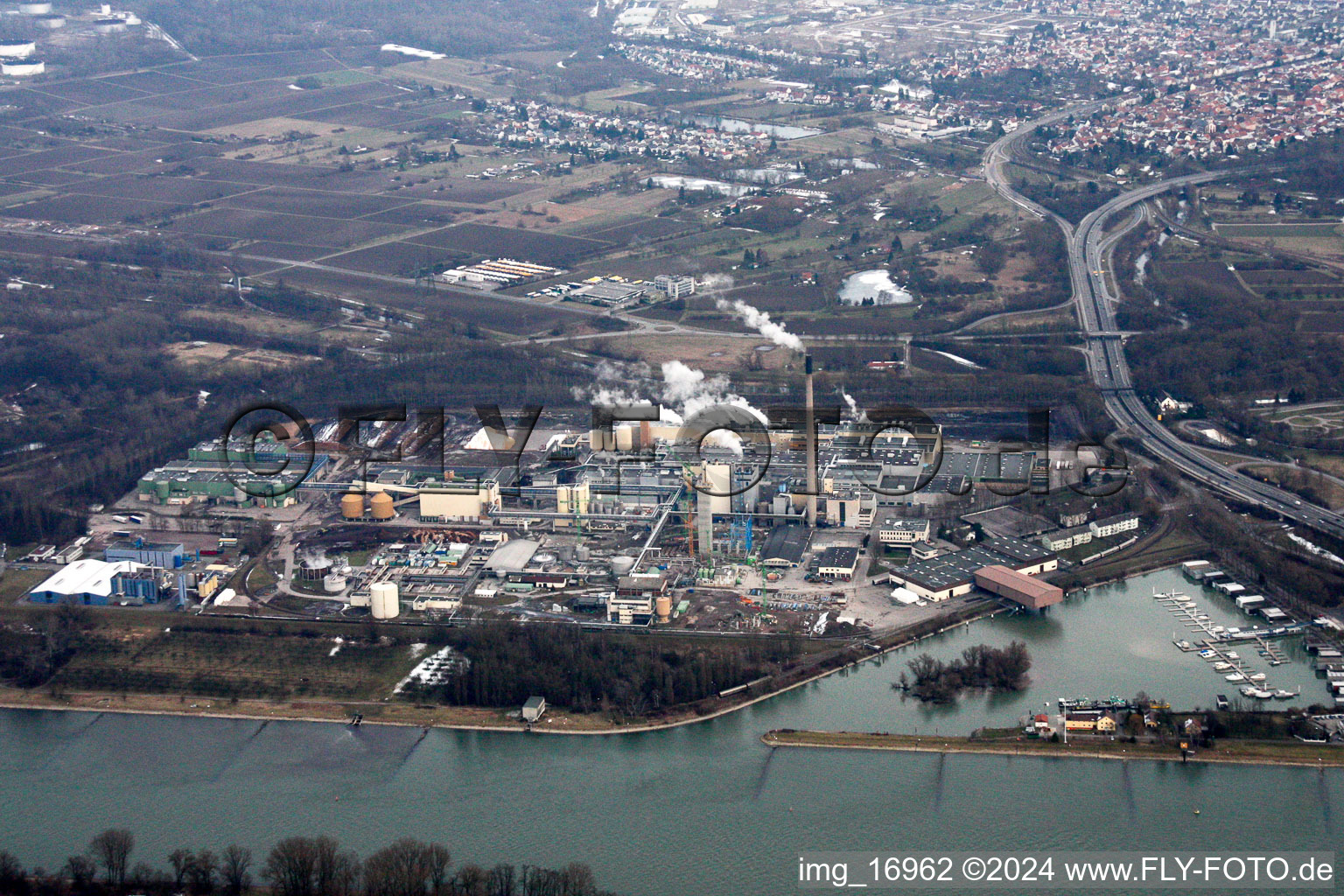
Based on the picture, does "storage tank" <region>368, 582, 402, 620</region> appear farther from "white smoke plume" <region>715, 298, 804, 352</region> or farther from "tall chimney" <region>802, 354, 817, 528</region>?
"white smoke plume" <region>715, 298, 804, 352</region>

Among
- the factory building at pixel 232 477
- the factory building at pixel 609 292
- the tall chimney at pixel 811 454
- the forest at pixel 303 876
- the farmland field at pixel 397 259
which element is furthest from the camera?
the farmland field at pixel 397 259

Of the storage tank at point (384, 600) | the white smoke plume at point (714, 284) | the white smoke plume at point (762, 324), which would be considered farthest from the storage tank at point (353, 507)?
the white smoke plume at point (714, 284)

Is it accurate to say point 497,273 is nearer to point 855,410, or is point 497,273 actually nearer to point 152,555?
point 855,410

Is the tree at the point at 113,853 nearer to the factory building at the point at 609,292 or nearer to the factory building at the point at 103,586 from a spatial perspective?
the factory building at the point at 103,586

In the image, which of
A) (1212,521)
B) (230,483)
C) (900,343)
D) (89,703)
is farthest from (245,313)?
(1212,521)

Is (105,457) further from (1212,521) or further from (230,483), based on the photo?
(1212,521)

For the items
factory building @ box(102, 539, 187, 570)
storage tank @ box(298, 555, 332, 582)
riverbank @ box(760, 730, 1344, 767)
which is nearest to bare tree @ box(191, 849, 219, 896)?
riverbank @ box(760, 730, 1344, 767)
